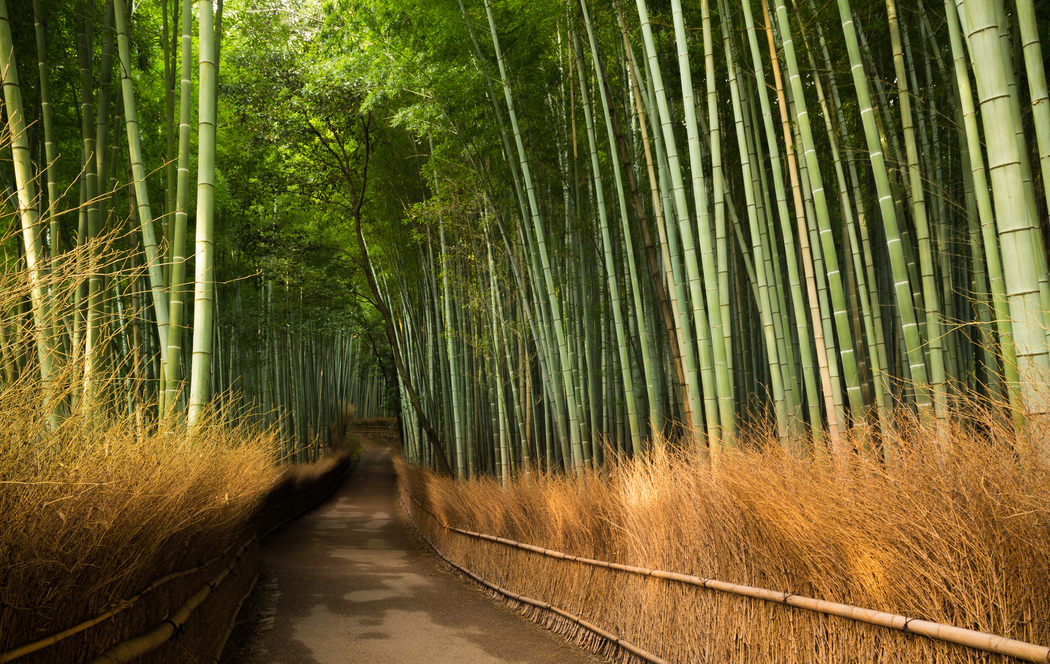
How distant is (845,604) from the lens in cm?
197

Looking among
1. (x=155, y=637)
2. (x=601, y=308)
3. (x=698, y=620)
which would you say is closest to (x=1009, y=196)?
(x=698, y=620)

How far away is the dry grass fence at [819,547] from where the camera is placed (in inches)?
62.9

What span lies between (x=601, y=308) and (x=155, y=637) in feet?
12.7

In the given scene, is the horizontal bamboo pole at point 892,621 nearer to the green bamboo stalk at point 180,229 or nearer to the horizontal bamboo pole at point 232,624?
the horizontal bamboo pole at point 232,624

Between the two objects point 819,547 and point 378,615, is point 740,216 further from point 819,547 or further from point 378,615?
point 378,615

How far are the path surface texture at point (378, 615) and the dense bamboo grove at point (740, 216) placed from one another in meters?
1.13

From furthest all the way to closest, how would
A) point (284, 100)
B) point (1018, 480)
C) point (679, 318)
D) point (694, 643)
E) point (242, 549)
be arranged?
point (284, 100) < point (242, 549) < point (679, 318) < point (694, 643) < point (1018, 480)

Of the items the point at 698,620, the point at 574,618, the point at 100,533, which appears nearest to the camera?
the point at 100,533

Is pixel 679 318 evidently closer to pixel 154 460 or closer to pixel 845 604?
pixel 845 604

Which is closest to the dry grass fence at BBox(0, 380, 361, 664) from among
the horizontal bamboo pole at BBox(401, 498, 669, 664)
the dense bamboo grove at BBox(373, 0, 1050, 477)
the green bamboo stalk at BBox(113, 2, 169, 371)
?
the green bamboo stalk at BBox(113, 2, 169, 371)

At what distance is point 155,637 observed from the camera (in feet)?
7.07

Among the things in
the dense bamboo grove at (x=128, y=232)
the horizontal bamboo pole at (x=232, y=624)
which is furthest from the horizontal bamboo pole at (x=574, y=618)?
the dense bamboo grove at (x=128, y=232)

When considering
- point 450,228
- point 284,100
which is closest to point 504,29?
point 450,228

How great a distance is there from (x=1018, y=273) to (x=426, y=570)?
5187mm
